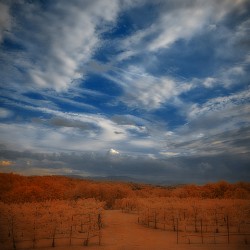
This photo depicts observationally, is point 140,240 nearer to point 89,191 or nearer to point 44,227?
point 44,227

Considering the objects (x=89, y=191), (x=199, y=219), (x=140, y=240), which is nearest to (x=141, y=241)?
(x=140, y=240)

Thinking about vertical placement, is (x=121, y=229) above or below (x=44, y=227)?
below

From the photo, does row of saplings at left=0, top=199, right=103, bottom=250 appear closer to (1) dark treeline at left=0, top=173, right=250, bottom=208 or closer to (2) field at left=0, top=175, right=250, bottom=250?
(2) field at left=0, top=175, right=250, bottom=250

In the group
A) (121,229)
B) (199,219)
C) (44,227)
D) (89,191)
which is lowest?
(121,229)

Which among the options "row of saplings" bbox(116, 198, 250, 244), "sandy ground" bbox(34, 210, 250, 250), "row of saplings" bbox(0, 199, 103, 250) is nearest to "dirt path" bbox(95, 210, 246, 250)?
"sandy ground" bbox(34, 210, 250, 250)

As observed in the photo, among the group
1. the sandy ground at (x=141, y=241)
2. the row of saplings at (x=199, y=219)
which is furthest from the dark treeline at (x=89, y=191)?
the sandy ground at (x=141, y=241)

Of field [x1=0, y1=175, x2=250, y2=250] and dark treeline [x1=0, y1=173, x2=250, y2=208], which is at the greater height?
dark treeline [x1=0, y1=173, x2=250, y2=208]

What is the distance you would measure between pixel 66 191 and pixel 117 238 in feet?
103

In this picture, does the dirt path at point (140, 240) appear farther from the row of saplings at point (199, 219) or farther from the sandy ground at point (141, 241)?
the row of saplings at point (199, 219)

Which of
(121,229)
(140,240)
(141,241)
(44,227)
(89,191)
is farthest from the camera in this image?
(89,191)

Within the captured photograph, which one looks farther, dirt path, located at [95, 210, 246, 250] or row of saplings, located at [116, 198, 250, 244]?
row of saplings, located at [116, 198, 250, 244]

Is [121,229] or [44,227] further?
[121,229]

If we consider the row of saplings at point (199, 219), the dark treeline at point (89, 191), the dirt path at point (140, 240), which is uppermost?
the dark treeline at point (89, 191)

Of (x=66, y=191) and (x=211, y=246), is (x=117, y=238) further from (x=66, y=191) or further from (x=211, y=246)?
(x=66, y=191)
